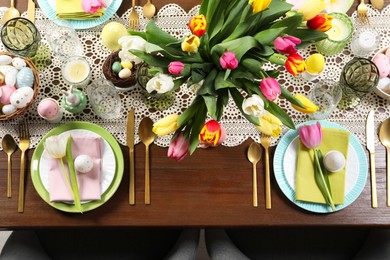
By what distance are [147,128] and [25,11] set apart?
0.46m

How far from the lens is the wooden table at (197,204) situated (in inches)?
35.9

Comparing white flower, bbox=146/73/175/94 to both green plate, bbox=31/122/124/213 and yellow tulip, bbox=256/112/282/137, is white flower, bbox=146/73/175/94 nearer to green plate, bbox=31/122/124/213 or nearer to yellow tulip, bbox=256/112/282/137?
yellow tulip, bbox=256/112/282/137

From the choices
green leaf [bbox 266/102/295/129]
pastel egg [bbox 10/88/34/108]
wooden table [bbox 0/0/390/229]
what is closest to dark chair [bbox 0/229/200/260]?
wooden table [bbox 0/0/390/229]

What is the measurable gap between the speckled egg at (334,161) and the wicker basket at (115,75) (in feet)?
1.65

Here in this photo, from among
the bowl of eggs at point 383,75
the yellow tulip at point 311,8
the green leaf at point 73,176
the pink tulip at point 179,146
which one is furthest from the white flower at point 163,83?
the bowl of eggs at point 383,75

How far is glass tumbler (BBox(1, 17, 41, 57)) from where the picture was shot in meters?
0.92

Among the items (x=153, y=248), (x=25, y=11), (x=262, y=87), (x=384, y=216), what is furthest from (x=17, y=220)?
(x=384, y=216)

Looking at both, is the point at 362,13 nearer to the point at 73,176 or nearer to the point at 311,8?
the point at 311,8

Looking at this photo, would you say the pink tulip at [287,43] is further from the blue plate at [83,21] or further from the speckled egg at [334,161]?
the blue plate at [83,21]

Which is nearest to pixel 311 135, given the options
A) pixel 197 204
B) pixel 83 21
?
pixel 197 204

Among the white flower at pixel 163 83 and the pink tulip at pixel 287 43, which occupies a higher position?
the pink tulip at pixel 287 43

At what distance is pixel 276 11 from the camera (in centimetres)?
66

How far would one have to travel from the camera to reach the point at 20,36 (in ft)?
3.09

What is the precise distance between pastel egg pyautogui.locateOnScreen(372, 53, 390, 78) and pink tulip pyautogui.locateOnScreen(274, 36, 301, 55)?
0.43 metres
